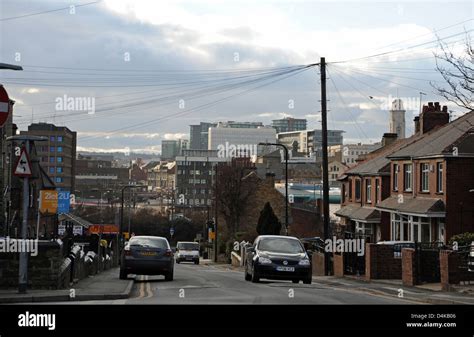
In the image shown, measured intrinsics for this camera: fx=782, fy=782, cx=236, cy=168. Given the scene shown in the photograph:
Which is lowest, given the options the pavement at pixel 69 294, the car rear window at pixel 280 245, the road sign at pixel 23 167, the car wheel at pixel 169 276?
the car wheel at pixel 169 276

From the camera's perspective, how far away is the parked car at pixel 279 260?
81.4 ft

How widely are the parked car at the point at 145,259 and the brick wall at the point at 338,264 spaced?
1170 centimetres

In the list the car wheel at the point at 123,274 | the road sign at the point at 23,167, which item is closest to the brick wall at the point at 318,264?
the car wheel at the point at 123,274

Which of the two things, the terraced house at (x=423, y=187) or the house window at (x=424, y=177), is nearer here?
the terraced house at (x=423, y=187)

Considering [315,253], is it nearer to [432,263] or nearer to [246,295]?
[432,263]

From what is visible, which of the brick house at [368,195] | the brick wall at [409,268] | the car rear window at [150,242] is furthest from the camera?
the brick house at [368,195]

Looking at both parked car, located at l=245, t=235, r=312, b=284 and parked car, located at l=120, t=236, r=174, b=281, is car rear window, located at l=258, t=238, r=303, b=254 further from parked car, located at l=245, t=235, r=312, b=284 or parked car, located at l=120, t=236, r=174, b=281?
parked car, located at l=120, t=236, r=174, b=281

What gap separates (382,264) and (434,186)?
11.6m

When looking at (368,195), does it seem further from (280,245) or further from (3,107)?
(3,107)

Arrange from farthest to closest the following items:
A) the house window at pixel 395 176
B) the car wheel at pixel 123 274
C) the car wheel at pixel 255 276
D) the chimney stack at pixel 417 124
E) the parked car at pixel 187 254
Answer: the parked car at pixel 187 254 < the chimney stack at pixel 417 124 < the house window at pixel 395 176 < the car wheel at pixel 123 274 < the car wheel at pixel 255 276

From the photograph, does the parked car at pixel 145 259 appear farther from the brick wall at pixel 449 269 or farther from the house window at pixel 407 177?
the house window at pixel 407 177

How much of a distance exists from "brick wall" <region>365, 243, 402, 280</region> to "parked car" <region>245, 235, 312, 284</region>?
6496mm

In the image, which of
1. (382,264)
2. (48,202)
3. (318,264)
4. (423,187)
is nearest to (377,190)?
(423,187)

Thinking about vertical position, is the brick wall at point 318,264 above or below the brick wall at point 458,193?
below
